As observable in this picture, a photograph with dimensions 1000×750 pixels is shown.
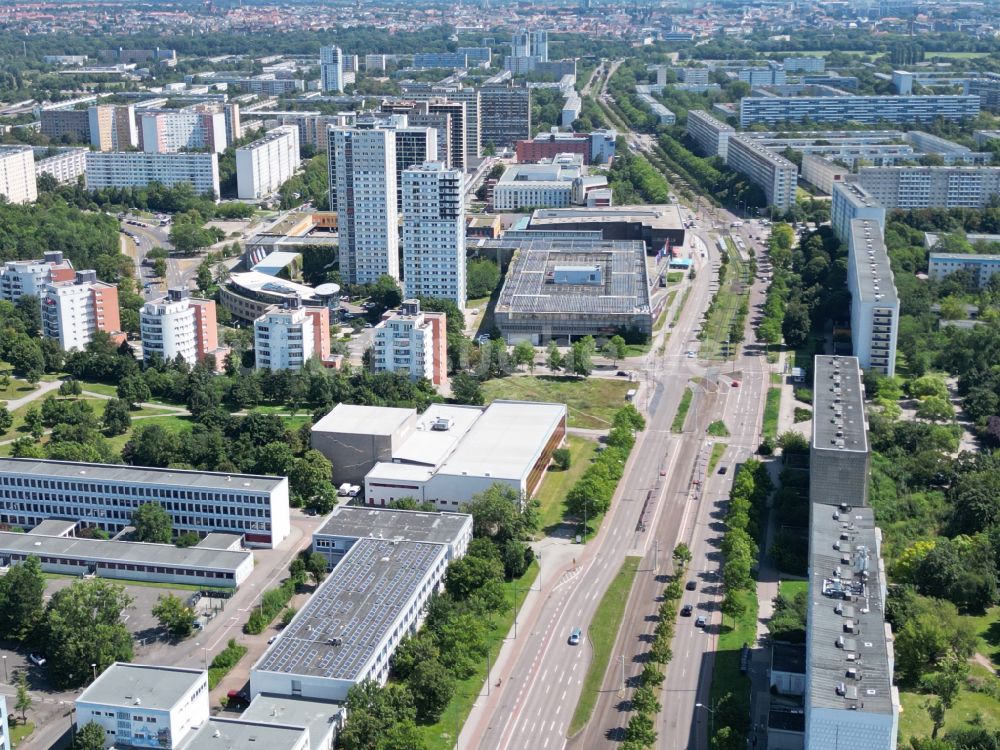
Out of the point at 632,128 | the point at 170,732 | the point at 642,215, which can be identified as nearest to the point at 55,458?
the point at 170,732

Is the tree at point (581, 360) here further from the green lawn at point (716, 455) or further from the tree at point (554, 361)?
the green lawn at point (716, 455)

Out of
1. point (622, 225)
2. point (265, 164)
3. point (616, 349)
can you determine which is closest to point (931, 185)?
point (622, 225)

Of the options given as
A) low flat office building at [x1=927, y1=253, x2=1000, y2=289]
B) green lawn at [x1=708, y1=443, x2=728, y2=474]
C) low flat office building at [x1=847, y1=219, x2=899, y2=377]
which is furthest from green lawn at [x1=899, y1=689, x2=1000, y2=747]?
low flat office building at [x1=927, y1=253, x2=1000, y2=289]

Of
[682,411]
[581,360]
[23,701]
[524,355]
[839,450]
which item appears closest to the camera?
[23,701]

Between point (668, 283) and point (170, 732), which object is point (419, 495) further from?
point (668, 283)

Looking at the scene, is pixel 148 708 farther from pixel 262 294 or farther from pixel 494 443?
pixel 262 294

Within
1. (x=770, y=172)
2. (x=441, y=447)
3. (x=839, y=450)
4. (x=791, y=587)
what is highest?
(x=770, y=172)
